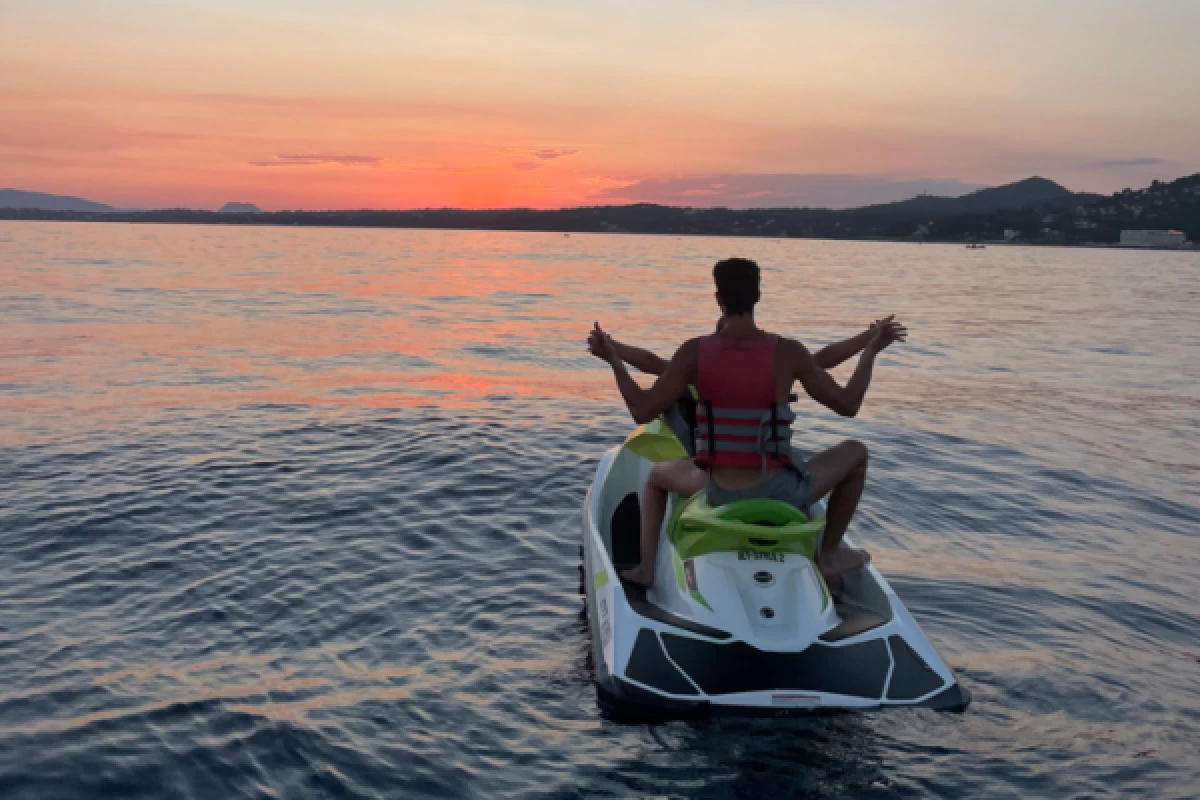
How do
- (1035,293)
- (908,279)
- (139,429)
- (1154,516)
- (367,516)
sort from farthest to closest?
(908,279)
(1035,293)
(139,429)
(1154,516)
(367,516)

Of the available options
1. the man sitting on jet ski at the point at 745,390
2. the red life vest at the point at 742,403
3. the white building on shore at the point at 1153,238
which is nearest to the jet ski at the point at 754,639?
the man sitting on jet ski at the point at 745,390

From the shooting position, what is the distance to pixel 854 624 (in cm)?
520

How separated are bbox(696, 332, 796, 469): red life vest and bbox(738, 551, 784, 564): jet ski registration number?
1.57ft

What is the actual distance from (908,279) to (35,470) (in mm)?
65060

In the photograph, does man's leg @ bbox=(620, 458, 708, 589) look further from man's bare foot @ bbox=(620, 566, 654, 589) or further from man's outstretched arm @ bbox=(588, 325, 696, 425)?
man's outstretched arm @ bbox=(588, 325, 696, 425)

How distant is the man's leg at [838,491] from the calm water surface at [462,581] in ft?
3.34

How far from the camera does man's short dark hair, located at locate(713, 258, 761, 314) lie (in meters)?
5.14

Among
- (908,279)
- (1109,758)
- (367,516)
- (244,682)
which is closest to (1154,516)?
(1109,758)

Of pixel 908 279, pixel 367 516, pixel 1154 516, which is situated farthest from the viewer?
pixel 908 279

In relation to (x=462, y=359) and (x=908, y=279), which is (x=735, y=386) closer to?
(x=462, y=359)

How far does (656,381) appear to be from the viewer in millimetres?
5520

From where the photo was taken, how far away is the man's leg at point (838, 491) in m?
5.64

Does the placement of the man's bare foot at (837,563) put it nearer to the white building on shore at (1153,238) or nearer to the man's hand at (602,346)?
the man's hand at (602,346)

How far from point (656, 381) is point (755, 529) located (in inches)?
42.2
